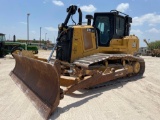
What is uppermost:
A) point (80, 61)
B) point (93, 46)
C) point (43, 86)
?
point (93, 46)

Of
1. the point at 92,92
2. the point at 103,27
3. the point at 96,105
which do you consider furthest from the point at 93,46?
the point at 96,105

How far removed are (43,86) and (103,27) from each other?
13.8ft

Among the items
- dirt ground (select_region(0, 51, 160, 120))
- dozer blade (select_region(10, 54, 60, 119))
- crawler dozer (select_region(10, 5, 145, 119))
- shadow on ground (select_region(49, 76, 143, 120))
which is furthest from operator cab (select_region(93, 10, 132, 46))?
dozer blade (select_region(10, 54, 60, 119))

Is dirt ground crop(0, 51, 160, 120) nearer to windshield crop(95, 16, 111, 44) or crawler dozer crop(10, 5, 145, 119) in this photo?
crawler dozer crop(10, 5, 145, 119)

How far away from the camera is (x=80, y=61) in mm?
7176

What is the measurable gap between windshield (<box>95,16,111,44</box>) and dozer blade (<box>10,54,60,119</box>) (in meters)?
3.11

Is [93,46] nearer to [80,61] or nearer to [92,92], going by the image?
[80,61]

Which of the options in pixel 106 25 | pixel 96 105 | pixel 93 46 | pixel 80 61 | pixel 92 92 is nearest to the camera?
pixel 96 105

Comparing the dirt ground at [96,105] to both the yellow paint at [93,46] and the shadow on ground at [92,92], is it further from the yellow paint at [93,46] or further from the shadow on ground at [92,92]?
the yellow paint at [93,46]

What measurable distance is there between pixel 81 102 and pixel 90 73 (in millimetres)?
986

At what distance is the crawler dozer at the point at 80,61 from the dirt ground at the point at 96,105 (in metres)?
0.25

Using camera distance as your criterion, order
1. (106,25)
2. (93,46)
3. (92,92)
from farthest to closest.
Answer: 1. (106,25)
2. (93,46)
3. (92,92)

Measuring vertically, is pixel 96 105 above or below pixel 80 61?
below

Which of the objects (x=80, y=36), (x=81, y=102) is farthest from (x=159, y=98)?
(x=80, y=36)
